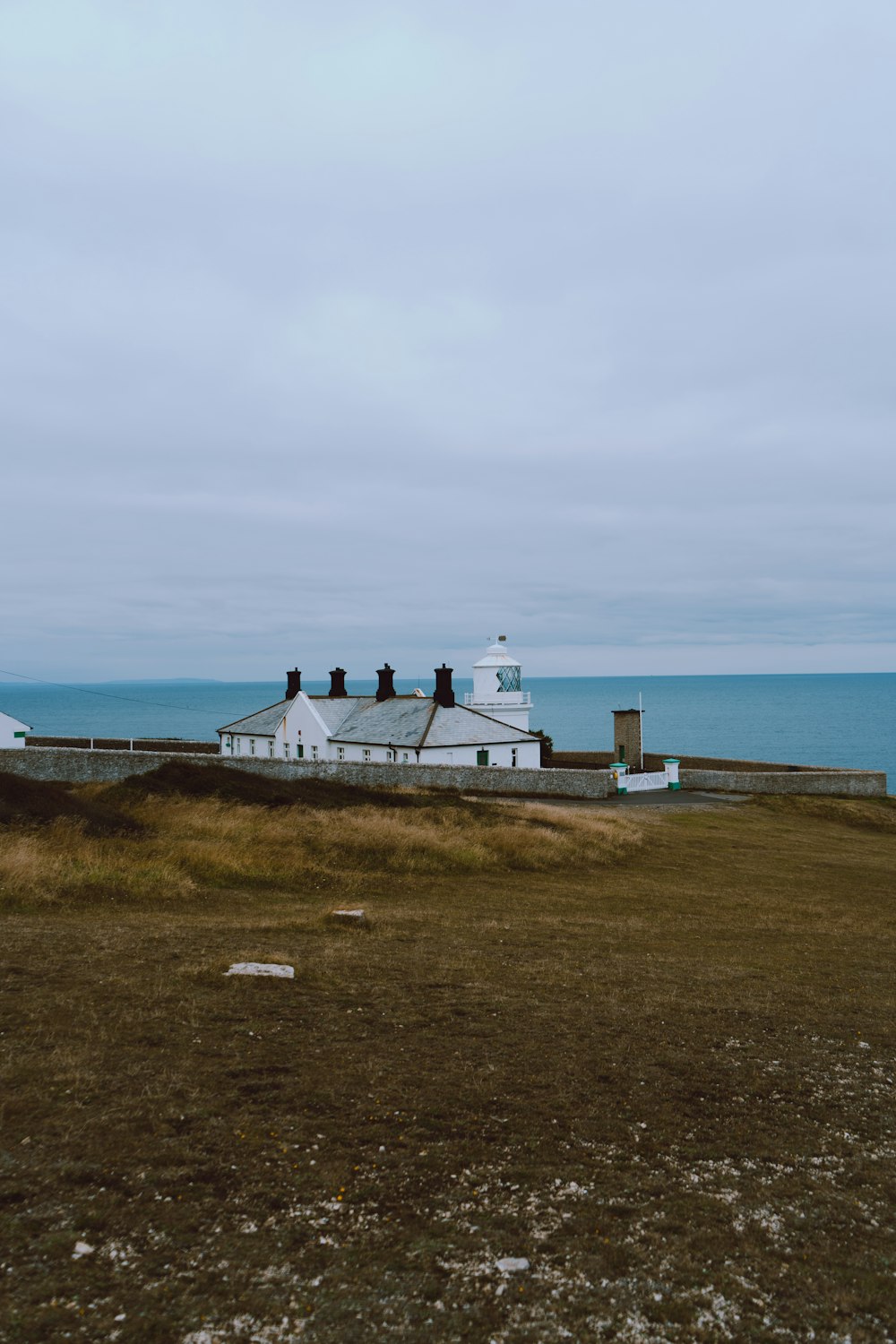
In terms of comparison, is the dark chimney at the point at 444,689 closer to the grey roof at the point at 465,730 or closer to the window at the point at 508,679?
the grey roof at the point at 465,730

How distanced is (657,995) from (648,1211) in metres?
5.47

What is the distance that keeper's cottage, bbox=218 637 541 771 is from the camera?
4678 cm

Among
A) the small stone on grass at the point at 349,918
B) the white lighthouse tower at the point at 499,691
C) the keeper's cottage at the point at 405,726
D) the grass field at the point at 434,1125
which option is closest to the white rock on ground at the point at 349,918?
the small stone on grass at the point at 349,918

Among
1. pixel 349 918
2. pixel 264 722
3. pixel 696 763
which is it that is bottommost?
pixel 349 918

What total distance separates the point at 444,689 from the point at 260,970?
38951mm

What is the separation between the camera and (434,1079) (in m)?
7.54

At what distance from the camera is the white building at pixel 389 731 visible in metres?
46.6

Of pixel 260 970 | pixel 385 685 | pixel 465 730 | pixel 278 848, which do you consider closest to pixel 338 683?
pixel 385 685

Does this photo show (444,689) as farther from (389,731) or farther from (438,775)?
(438,775)

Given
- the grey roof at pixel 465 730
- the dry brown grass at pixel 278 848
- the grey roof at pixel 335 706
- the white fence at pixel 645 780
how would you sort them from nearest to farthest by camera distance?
the dry brown grass at pixel 278 848 → the white fence at pixel 645 780 → the grey roof at pixel 465 730 → the grey roof at pixel 335 706

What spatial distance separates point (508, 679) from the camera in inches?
2261

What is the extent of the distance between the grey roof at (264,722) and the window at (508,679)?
545 inches

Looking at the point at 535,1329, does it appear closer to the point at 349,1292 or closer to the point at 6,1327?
the point at 349,1292

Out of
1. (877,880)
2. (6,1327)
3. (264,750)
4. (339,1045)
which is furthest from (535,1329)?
(264,750)
